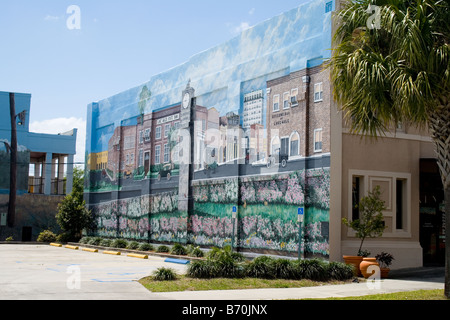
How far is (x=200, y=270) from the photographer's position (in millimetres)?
16469

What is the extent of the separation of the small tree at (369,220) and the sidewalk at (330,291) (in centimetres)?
169

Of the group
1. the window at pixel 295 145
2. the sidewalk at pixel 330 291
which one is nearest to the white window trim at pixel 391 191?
the window at pixel 295 145

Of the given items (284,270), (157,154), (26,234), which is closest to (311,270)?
(284,270)

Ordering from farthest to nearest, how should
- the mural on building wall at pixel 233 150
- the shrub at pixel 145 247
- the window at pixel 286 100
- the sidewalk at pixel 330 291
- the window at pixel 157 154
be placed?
the window at pixel 157 154, the shrub at pixel 145 247, the window at pixel 286 100, the mural on building wall at pixel 233 150, the sidewalk at pixel 330 291

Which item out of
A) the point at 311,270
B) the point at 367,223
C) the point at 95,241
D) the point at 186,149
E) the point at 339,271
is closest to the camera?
the point at 311,270

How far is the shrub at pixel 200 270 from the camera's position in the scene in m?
16.5

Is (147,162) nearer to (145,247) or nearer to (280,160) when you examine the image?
(145,247)

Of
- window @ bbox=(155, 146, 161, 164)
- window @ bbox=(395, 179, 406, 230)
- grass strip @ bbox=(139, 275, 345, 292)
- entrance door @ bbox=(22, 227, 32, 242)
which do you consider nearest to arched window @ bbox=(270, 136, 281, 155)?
window @ bbox=(395, 179, 406, 230)

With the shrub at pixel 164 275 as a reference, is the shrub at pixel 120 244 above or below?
below

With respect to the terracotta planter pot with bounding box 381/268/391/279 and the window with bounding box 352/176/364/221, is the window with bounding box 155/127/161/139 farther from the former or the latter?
the terracotta planter pot with bounding box 381/268/391/279

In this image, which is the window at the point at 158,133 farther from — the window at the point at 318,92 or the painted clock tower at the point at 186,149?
the window at the point at 318,92

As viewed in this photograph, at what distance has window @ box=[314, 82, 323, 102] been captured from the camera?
21.2m

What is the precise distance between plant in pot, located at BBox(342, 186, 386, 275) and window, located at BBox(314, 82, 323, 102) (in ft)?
13.5

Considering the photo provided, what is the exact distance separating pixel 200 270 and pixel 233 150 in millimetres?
10052
